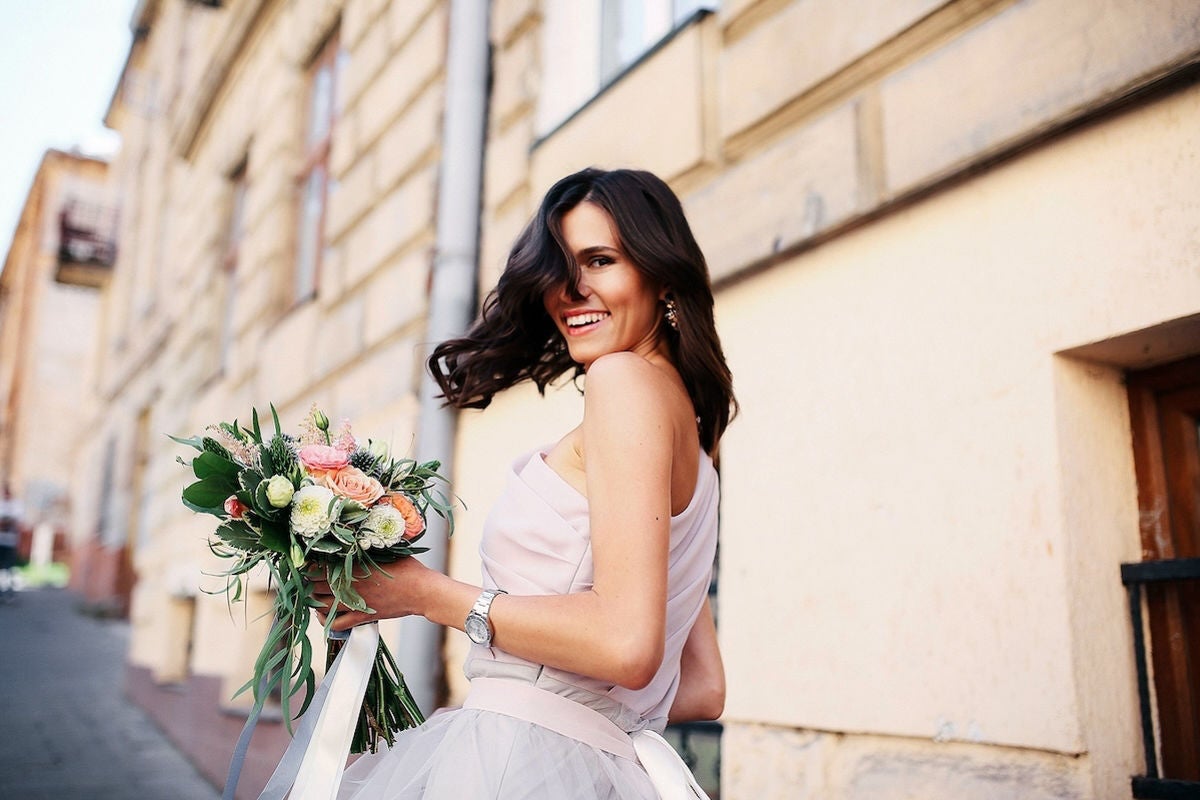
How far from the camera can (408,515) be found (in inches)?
68.6

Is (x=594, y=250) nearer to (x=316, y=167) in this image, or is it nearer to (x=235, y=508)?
(x=235, y=508)

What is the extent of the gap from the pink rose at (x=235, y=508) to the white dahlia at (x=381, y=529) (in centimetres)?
21

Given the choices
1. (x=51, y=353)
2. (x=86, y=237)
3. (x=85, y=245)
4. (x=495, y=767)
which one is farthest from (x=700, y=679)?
(x=51, y=353)

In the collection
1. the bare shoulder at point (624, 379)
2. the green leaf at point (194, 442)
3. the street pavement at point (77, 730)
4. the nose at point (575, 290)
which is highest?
the nose at point (575, 290)

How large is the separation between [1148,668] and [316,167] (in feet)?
22.2

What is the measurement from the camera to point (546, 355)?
2248mm

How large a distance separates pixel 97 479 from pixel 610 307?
1872 centimetres

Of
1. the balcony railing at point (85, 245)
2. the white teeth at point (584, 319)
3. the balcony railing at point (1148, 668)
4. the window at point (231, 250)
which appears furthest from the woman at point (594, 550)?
the balcony railing at point (85, 245)

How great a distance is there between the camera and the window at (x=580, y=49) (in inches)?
179

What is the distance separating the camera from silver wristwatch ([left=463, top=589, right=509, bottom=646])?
1.61 metres

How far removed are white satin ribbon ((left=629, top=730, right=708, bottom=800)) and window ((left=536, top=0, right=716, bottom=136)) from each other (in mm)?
3258

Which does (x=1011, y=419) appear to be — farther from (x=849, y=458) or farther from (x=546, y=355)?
(x=546, y=355)

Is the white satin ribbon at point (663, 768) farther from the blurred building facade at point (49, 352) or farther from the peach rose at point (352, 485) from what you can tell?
the blurred building facade at point (49, 352)

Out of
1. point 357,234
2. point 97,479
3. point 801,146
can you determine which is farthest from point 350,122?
point 97,479
